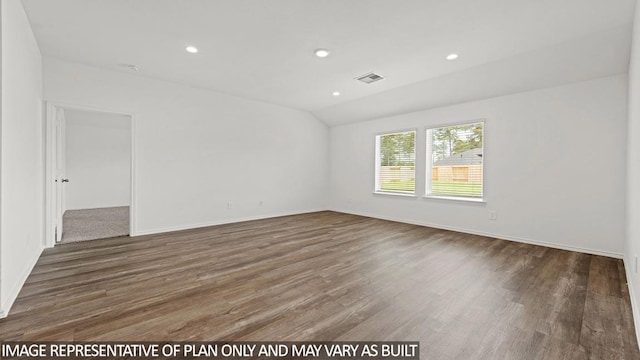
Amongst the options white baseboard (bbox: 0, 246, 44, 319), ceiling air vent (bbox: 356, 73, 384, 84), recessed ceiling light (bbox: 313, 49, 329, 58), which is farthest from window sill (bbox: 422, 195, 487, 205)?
white baseboard (bbox: 0, 246, 44, 319)

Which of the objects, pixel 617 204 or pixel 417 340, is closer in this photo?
pixel 417 340

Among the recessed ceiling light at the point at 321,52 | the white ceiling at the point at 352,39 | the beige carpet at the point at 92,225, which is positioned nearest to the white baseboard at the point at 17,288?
the beige carpet at the point at 92,225

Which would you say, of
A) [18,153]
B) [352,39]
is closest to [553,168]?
[352,39]

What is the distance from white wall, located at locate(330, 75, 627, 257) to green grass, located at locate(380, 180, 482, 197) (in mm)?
226

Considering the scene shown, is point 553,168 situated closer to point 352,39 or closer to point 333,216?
point 352,39

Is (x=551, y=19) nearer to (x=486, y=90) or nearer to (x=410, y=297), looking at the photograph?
(x=486, y=90)

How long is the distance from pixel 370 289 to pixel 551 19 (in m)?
3.19

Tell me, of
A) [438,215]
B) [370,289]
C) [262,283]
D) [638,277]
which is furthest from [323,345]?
[438,215]

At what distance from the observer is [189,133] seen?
4.90m

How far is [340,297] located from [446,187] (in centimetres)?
387

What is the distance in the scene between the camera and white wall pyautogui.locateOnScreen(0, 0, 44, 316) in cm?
202

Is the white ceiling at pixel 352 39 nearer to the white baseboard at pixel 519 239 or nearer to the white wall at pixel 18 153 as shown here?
the white wall at pixel 18 153

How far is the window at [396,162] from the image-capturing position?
18.9 feet

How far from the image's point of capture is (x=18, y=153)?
2.42 meters
